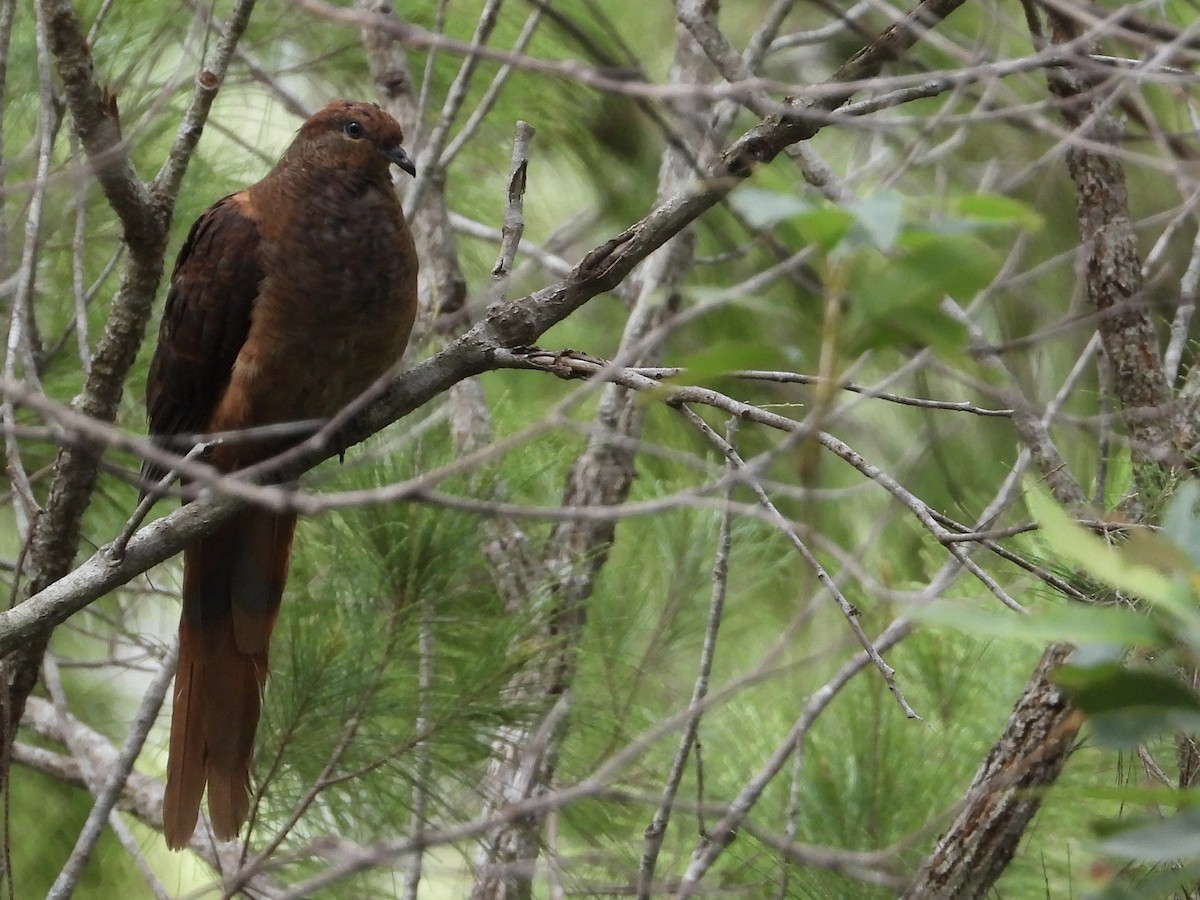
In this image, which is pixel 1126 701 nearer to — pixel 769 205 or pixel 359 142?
pixel 769 205

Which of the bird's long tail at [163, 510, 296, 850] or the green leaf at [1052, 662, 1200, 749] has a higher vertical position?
the bird's long tail at [163, 510, 296, 850]

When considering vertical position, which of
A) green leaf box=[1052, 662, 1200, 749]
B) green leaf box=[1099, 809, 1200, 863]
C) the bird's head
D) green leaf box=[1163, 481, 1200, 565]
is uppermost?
→ the bird's head

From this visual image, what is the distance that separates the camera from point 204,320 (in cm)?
246

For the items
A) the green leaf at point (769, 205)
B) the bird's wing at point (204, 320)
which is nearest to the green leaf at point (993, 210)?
the green leaf at point (769, 205)

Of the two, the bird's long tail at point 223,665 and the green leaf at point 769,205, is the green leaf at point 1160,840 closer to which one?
the green leaf at point 769,205

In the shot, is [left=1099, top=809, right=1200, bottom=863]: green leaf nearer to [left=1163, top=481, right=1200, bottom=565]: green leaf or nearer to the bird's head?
[left=1163, top=481, right=1200, bottom=565]: green leaf

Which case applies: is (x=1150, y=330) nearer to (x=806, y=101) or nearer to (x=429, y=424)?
(x=806, y=101)

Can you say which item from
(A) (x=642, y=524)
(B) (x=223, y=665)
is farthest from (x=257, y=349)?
(A) (x=642, y=524)

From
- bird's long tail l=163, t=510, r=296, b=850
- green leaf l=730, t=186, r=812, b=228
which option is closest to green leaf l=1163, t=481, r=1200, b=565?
green leaf l=730, t=186, r=812, b=228

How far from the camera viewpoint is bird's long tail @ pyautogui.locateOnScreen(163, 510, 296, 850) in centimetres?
240

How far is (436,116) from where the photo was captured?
11.5 feet

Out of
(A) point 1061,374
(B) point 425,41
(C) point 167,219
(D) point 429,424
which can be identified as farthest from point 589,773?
(A) point 1061,374

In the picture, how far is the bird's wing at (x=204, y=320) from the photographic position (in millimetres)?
2443

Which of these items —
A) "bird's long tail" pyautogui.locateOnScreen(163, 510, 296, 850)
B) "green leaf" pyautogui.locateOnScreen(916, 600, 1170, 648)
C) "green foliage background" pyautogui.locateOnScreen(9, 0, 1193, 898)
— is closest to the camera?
"green leaf" pyautogui.locateOnScreen(916, 600, 1170, 648)
